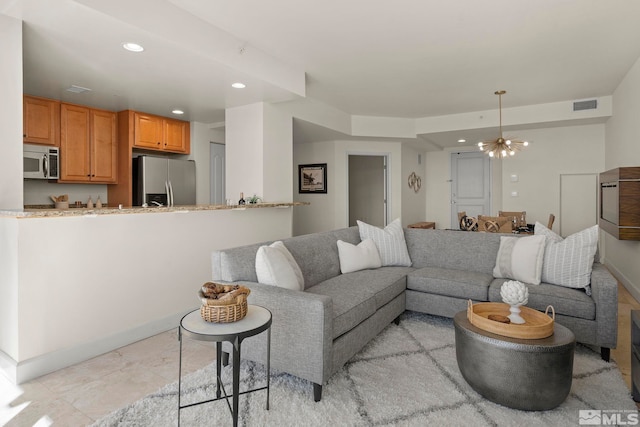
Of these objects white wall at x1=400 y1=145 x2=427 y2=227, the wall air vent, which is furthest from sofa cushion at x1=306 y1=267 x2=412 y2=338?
white wall at x1=400 y1=145 x2=427 y2=227

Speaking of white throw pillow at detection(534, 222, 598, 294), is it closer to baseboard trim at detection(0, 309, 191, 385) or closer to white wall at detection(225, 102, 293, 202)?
white wall at detection(225, 102, 293, 202)

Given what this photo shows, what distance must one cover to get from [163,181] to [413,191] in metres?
5.04

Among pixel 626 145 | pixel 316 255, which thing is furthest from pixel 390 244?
pixel 626 145

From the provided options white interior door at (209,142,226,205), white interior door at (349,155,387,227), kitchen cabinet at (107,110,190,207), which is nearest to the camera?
kitchen cabinet at (107,110,190,207)

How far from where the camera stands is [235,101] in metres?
4.41

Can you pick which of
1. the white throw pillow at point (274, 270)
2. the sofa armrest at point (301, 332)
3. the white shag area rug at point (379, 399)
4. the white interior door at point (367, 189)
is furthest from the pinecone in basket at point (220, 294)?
the white interior door at point (367, 189)

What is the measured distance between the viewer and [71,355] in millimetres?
2516

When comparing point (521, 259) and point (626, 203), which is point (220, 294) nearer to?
point (521, 259)

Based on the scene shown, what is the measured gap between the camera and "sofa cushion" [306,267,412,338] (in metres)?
2.31

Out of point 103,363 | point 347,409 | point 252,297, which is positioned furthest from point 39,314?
point 347,409

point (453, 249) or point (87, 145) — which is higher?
point (87, 145)

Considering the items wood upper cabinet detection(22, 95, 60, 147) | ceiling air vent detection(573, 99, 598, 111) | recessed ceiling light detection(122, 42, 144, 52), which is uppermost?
ceiling air vent detection(573, 99, 598, 111)

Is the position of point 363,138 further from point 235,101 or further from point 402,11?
point 402,11

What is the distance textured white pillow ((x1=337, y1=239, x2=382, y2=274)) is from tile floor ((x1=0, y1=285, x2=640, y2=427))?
1.36m
